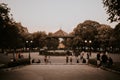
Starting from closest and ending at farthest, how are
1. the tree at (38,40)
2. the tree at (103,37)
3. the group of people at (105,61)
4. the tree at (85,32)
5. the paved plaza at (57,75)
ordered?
the paved plaza at (57,75), the group of people at (105,61), the tree at (103,37), the tree at (85,32), the tree at (38,40)

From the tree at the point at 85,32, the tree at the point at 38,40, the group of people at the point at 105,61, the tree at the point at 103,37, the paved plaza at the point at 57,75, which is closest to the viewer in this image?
the paved plaza at the point at 57,75

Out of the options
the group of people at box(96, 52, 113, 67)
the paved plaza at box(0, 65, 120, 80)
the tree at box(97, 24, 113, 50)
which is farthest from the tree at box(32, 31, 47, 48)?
the paved plaza at box(0, 65, 120, 80)

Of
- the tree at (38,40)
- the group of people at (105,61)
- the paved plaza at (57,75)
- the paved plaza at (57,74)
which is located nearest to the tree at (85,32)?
the tree at (38,40)

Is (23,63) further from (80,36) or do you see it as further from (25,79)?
(80,36)

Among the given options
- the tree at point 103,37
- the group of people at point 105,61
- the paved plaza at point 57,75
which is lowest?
the paved plaza at point 57,75

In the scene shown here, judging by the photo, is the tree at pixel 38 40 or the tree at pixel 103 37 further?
the tree at pixel 38 40

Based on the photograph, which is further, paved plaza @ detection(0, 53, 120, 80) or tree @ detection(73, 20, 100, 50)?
tree @ detection(73, 20, 100, 50)

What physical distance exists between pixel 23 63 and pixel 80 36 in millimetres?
59757

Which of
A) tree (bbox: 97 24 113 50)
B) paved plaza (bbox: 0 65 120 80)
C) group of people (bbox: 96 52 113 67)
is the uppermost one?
tree (bbox: 97 24 113 50)

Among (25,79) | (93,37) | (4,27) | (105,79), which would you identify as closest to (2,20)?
(4,27)

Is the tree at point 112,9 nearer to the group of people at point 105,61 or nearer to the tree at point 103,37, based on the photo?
the group of people at point 105,61

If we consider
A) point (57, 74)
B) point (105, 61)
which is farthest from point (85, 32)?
point (57, 74)

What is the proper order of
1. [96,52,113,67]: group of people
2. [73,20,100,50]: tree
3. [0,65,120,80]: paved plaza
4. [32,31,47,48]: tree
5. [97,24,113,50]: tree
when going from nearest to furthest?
1. [0,65,120,80]: paved plaza
2. [96,52,113,67]: group of people
3. [97,24,113,50]: tree
4. [73,20,100,50]: tree
5. [32,31,47,48]: tree

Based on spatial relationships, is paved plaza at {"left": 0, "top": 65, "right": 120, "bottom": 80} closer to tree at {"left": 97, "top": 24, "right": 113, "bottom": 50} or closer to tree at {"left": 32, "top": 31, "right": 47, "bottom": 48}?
tree at {"left": 97, "top": 24, "right": 113, "bottom": 50}
